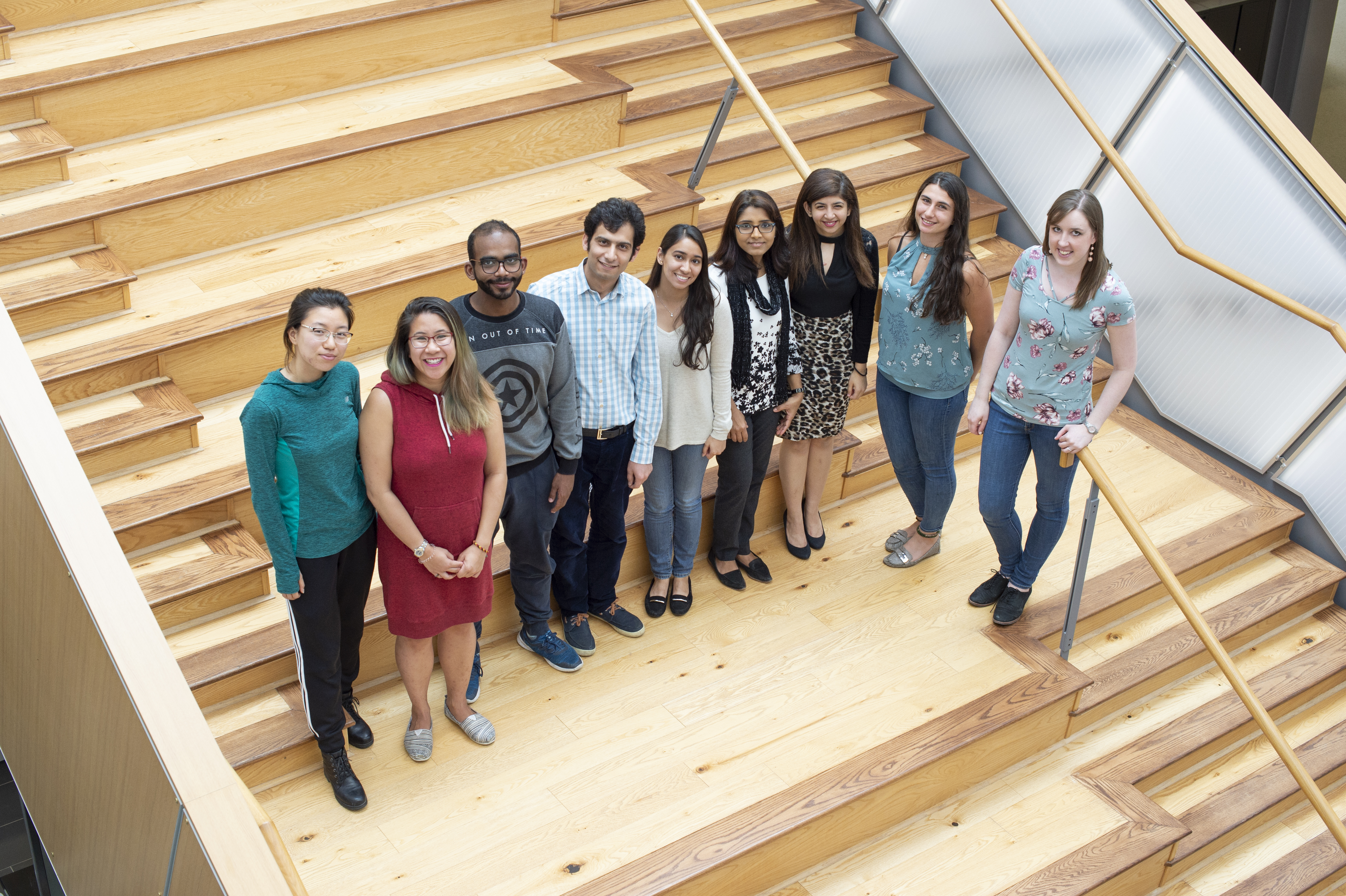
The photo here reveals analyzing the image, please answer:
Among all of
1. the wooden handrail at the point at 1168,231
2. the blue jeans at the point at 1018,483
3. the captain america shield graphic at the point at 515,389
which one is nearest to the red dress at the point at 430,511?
the captain america shield graphic at the point at 515,389

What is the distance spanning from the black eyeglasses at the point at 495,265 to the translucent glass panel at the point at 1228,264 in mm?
2647

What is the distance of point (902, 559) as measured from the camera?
3947 mm

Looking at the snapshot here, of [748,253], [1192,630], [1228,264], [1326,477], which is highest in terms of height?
[748,253]

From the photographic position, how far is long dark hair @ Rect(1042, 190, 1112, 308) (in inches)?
124

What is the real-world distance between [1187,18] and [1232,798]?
2.61m

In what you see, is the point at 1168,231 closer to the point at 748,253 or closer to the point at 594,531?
the point at 748,253

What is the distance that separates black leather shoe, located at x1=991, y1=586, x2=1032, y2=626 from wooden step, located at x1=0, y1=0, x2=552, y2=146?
2.81m

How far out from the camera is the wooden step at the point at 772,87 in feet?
15.6

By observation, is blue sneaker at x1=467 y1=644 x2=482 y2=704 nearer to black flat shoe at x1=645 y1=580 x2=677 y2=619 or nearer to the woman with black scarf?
black flat shoe at x1=645 y1=580 x2=677 y2=619

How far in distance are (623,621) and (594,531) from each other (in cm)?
32

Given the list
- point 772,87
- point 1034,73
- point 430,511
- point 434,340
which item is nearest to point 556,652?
point 430,511

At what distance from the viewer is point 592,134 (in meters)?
4.60

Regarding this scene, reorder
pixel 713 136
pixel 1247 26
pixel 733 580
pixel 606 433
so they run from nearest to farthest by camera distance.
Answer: pixel 606 433, pixel 733 580, pixel 713 136, pixel 1247 26

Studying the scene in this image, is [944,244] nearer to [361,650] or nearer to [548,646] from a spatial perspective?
[548,646]
